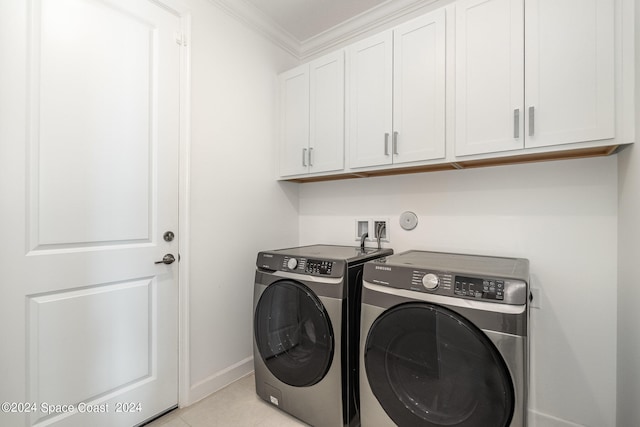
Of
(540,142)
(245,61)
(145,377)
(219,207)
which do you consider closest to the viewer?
(540,142)

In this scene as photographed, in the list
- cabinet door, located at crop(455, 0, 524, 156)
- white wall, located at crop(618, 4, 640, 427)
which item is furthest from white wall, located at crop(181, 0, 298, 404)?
white wall, located at crop(618, 4, 640, 427)

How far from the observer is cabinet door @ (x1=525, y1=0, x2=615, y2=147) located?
1.16m

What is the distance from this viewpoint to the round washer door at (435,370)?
1006 mm

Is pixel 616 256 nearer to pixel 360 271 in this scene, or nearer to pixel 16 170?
pixel 360 271

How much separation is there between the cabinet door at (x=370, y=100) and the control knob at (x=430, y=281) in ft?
2.64

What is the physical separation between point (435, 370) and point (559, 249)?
0.98 meters

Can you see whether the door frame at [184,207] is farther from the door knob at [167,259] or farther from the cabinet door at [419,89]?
the cabinet door at [419,89]

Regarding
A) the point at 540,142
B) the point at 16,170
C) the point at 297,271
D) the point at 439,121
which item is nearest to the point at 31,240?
the point at 16,170

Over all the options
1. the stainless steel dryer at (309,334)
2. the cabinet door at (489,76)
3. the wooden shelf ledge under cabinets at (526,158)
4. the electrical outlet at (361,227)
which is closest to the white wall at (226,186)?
the stainless steel dryer at (309,334)

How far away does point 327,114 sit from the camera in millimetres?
1972

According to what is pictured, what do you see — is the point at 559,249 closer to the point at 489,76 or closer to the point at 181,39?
the point at 489,76

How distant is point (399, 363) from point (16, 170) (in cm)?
179

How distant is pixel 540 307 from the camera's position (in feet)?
4.99

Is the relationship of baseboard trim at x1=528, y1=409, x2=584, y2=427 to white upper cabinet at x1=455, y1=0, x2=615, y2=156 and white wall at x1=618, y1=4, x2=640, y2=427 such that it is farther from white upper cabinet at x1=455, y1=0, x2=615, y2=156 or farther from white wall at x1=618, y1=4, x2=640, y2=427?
white upper cabinet at x1=455, y1=0, x2=615, y2=156
